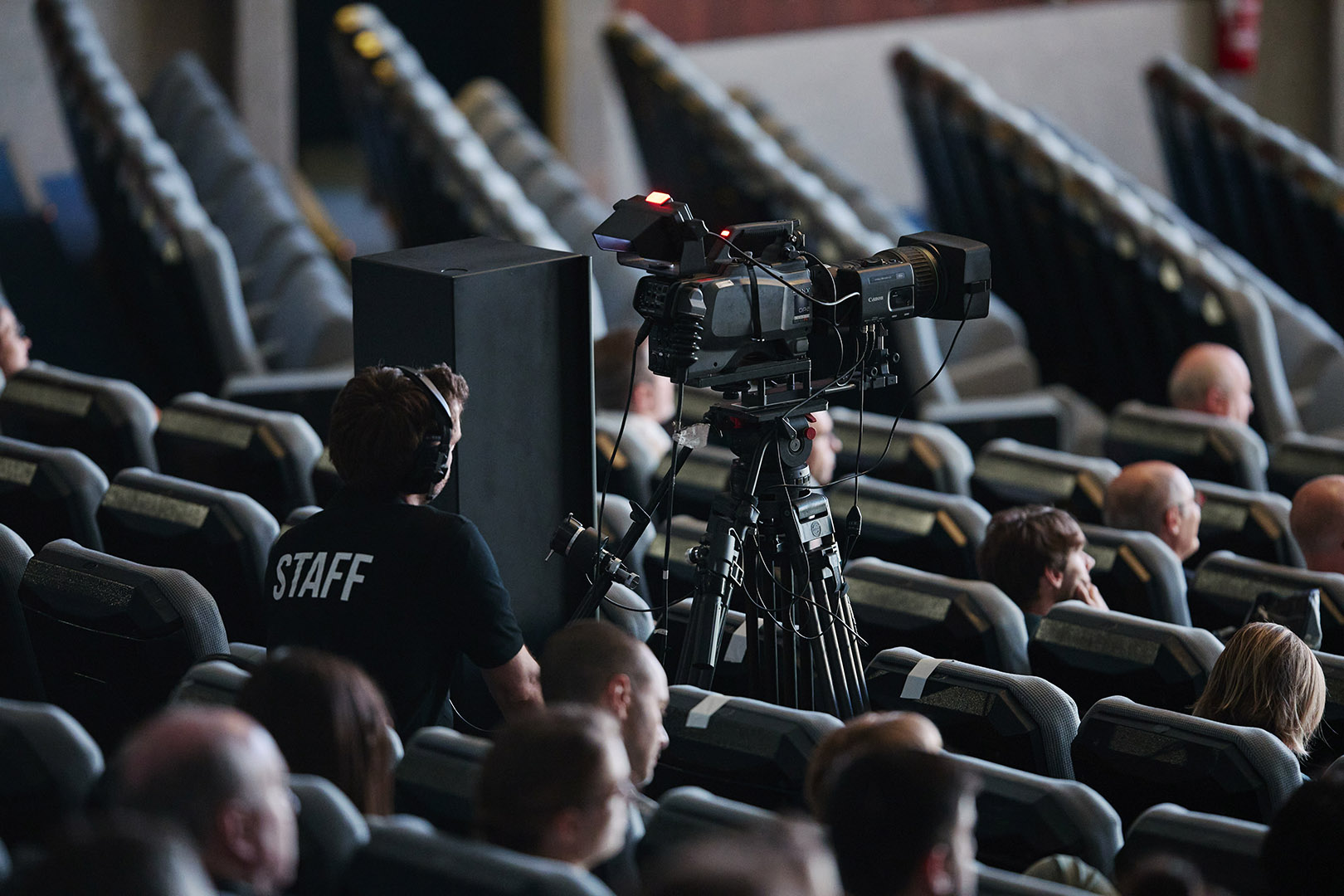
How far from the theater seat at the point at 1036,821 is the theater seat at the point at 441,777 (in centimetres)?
55

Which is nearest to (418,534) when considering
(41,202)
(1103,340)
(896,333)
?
(896,333)

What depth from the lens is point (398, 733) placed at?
2256mm

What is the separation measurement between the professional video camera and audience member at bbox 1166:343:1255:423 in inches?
79.0

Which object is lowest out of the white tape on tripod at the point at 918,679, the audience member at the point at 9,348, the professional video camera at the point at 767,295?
the white tape on tripod at the point at 918,679

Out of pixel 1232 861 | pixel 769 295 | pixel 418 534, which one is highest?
pixel 769 295

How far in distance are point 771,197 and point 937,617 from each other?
4.11 m

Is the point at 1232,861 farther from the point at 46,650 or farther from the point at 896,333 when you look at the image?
the point at 896,333

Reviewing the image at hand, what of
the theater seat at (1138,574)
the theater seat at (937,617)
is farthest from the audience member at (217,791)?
the theater seat at (1138,574)

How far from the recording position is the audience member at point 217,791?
1.51 meters

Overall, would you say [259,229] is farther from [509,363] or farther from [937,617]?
[937,617]

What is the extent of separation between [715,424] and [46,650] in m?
1.06

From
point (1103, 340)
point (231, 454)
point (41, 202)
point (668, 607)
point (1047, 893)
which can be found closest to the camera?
point (1047, 893)

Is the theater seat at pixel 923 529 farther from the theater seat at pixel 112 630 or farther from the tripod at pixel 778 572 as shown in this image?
the theater seat at pixel 112 630

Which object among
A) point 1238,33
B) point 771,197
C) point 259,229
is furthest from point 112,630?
point 1238,33
